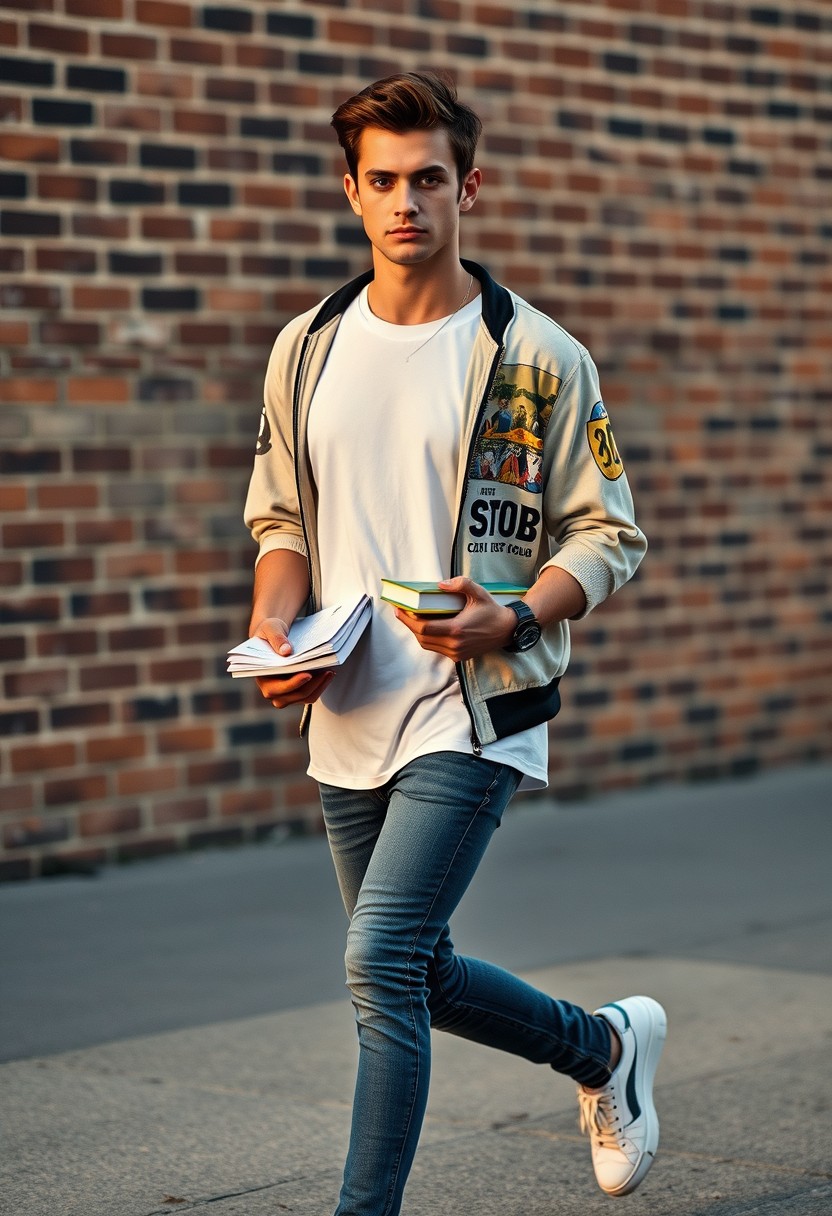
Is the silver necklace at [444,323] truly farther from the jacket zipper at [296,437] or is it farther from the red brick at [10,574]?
the red brick at [10,574]

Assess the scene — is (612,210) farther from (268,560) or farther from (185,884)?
(268,560)

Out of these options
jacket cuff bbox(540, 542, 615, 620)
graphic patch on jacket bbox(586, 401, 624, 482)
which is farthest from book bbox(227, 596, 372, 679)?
graphic patch on jacket bbox(586, 401, 624, 482)

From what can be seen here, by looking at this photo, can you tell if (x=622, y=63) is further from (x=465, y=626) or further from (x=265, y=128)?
(x=465, y=626)

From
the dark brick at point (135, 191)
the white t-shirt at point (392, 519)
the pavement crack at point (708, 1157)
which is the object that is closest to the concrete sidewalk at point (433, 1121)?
the pavement crack at point (708, 1157)

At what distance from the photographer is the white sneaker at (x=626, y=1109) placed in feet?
12.4

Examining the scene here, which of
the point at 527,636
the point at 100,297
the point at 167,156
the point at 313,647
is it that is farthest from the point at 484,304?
the point at 167,156

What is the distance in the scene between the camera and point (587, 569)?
3.49 m

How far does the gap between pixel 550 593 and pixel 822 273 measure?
6573mm

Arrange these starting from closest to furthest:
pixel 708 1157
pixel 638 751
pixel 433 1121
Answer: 1. pixel 708 1157
2. pixel 433 1121
3. pixel 638 751

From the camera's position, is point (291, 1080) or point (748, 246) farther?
point (748, 246)

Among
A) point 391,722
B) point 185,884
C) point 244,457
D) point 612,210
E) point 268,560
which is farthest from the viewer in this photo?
point 612,210

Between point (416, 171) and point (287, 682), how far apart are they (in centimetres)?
96

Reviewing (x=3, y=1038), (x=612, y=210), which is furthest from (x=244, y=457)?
(x=3, y=1038)

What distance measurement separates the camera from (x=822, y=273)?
31.3 ft
